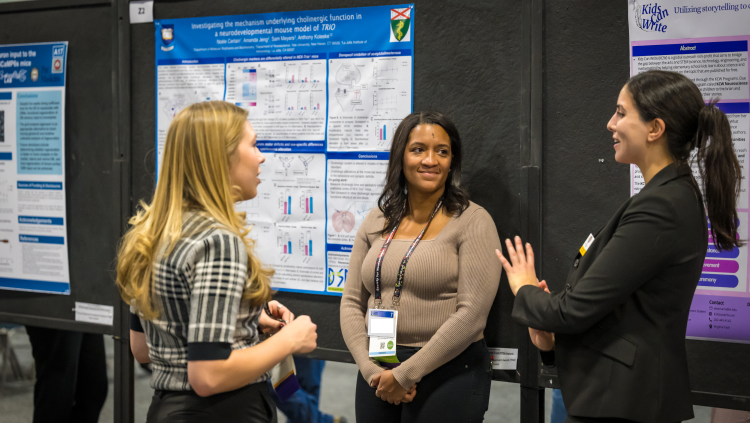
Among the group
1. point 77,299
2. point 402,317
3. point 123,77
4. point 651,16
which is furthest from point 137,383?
point 651,16

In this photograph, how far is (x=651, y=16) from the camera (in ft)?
6.69

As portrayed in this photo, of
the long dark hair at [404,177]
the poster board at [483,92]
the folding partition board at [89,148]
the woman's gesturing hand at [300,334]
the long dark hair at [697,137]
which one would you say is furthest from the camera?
the folding partition board at [89,148]

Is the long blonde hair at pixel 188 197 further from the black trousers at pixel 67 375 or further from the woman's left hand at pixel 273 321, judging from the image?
the black trousers at pixel 67 375

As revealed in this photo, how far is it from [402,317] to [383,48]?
1.15m

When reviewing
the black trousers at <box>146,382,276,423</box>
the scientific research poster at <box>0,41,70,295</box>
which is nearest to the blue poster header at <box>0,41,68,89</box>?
the scientific research poster at <box>0,41,70,295</box>

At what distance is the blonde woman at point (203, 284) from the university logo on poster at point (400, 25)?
1190 mm

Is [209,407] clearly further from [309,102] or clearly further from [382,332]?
[309,102]

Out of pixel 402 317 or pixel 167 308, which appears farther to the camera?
pixel 402 317

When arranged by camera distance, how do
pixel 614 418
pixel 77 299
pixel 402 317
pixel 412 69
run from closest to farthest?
pixel 614 418 → pixel 402 317 → pixel 412 69 → pixel 77 299

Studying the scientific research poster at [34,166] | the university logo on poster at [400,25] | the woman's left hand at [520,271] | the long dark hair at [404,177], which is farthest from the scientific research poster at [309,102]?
the woman's left hand at [520,271]

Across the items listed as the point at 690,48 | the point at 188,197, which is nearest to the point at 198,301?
the point at 188,197

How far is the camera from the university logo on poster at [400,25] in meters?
2.33

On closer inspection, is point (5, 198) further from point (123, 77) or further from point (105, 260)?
point (123, 77)

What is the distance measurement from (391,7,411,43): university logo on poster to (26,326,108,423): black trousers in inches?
96.1
